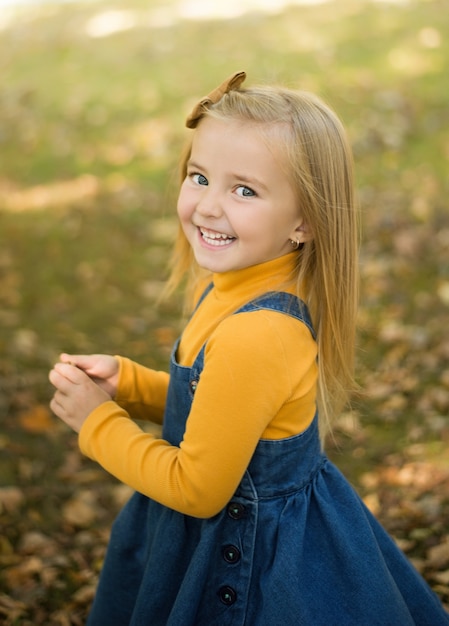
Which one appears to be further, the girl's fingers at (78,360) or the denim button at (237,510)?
the girl's fingers at (78,360)

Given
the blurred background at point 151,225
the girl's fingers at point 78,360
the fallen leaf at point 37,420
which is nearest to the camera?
the girl's fingers at point 78,360

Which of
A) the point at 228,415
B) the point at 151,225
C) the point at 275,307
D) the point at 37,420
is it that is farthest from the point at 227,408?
the point at 151,225

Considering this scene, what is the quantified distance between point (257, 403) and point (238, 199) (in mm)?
470

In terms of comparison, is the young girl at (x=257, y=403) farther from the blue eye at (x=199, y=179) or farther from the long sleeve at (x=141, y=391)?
the long sleeve at (x=141, y=391)

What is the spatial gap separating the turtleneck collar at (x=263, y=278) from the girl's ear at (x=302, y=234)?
0.06 metres

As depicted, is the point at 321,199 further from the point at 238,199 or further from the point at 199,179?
the point at 199,179

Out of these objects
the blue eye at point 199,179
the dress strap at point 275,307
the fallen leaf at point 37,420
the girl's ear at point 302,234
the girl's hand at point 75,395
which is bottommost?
the fallen leaf at point 37,420

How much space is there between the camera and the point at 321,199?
1.83 meters

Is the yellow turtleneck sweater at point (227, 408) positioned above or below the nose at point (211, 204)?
below

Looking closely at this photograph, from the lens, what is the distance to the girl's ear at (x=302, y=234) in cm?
187

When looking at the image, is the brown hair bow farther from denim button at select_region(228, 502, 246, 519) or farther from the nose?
denim button at select_region(228, 502, 246, 519)

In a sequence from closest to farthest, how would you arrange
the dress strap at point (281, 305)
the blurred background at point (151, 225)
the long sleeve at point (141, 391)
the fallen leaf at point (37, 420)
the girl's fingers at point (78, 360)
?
the dress strap at point (281, 305)
the girl's fingers at point (78, 360)
the long sleeve at point (141, 391)
the blurred background at point (151, 225)
the fallen leaf at point (37, 420)

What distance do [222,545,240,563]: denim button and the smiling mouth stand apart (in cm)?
73

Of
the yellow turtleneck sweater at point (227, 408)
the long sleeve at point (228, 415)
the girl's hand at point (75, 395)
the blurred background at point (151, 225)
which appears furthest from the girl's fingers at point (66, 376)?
the blurred background at point (151, 225)
